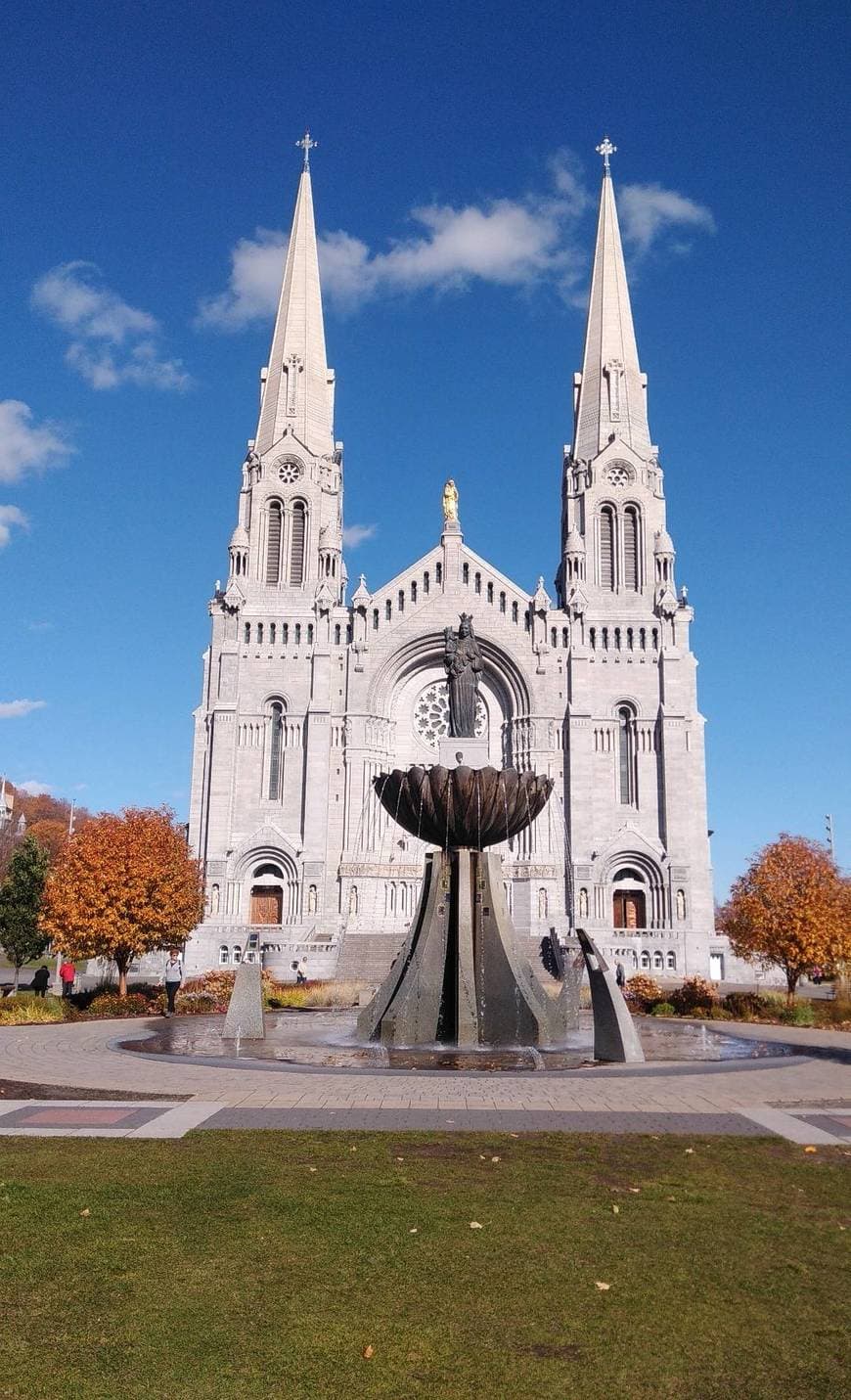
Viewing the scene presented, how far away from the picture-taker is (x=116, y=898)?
30.3 metres

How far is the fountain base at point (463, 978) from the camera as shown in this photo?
728 inches

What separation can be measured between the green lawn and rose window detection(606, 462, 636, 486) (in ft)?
171

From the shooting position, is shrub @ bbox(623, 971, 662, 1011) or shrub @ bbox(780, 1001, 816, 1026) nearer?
shrub @ bbox(780, 1001, 816, 1026)

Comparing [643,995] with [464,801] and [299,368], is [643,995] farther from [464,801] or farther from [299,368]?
[299,368]

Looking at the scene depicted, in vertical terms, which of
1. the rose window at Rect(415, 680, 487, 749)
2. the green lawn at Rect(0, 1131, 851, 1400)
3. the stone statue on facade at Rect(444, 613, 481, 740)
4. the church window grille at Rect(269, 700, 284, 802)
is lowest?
the green lawn at Rect(0, 1131, 851, 1400)

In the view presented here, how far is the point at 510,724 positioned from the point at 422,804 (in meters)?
36.1

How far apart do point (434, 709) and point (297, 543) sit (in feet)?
37.7

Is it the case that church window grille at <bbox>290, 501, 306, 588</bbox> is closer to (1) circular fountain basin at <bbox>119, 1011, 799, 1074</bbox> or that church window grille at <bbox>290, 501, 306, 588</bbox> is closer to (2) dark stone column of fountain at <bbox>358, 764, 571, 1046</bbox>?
(1) circular fountain basin at <bbox>119, 1011, 799, 1074</bbox>

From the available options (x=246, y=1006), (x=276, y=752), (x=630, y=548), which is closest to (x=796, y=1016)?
(x=246, y=1006)

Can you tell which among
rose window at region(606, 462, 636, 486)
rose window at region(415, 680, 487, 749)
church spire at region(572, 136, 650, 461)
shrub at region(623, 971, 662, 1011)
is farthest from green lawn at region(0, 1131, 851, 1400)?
church spire at region(572, 136, 650, 461)

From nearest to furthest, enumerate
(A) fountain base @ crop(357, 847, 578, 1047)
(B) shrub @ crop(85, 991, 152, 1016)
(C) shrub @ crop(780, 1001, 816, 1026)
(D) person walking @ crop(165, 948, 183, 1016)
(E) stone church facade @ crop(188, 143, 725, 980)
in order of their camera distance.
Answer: (A) fountain base @ crop(357, 847, 578, 1047) < (C) shrub @ crop(780, 1001, 816, 1026) < (D) person walking @ crop(165, 948, 183, 1016) < (B) shrub @ crop(85, 991, 152, 1016) < (E) stone church facade @ crop(188, 143, 725, 980)

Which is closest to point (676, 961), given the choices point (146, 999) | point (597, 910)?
point (597, 910)

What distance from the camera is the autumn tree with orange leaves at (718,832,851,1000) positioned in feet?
96.1

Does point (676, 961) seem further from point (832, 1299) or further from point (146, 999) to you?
point (832, 1299)
